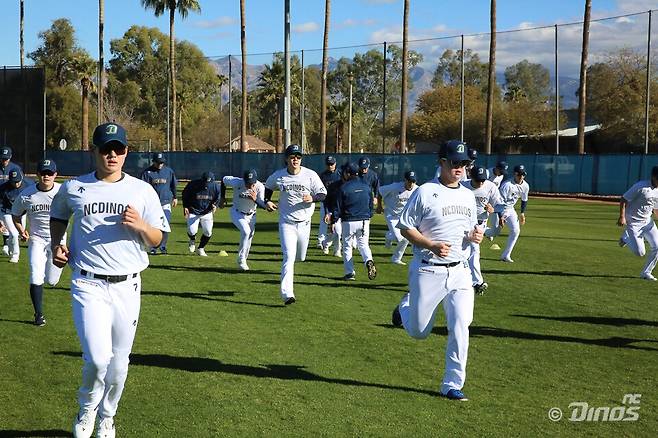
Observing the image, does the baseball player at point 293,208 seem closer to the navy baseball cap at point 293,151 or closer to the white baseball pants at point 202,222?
the navy baseball cap at point 293,151

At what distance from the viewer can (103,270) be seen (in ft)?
19.1

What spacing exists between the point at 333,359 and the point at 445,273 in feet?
6.77

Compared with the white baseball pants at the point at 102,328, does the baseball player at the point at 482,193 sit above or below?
above

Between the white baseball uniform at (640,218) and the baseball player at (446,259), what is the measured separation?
7968 mm

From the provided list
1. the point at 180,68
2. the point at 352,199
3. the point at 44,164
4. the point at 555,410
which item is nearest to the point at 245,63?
the point at 352,199

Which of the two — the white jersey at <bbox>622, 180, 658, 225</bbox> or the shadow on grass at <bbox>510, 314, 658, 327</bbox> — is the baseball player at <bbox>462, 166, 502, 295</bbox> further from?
the white jersey at <bbox>622, 180, 658, 225</bbox>

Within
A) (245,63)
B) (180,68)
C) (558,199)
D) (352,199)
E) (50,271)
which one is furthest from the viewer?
(180,68)

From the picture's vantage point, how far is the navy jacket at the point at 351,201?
14453 mm

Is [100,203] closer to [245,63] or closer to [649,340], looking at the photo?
[649,340]

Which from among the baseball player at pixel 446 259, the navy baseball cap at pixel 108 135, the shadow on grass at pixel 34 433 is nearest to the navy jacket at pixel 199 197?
the baseball player at pixel 446 259

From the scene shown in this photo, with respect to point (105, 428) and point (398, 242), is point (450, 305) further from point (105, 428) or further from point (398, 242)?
point (398, 242)

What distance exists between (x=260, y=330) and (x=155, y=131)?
99258mm

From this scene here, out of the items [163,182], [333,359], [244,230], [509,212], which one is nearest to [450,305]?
[333,359]

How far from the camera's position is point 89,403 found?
6027 millimetres
